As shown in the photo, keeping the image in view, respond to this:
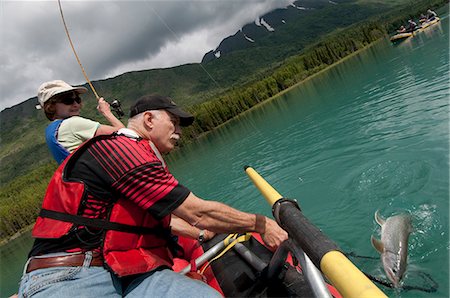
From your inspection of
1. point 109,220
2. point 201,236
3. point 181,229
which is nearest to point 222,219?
point 109,220

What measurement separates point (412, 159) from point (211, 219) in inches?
333

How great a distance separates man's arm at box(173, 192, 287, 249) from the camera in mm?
2521

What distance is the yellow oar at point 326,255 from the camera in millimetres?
1455

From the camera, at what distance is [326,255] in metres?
1.79

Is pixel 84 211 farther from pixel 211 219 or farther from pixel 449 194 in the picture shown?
pixel 449 194

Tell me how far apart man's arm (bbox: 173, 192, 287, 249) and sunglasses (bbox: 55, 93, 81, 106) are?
7.93 feet

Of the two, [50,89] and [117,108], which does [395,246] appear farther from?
[50,89]

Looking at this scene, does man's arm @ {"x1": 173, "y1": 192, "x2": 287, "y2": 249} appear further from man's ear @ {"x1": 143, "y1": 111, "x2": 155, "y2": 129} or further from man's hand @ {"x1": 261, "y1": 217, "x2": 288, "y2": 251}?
man's ear @ {"x1": 143, "y1": 111, "x2": 155, "y2": 129}

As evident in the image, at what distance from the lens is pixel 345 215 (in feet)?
25.6

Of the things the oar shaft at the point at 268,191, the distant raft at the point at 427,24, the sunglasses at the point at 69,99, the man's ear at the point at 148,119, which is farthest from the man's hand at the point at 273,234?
the distant raft at the point at 427,24

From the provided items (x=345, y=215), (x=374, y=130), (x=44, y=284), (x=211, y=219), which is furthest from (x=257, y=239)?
(x=374, y=130)

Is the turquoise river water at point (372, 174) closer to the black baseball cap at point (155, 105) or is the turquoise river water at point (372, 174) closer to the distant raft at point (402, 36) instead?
the black baseball cap at point (155, 105)

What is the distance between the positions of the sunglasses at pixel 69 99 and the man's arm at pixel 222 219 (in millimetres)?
2417

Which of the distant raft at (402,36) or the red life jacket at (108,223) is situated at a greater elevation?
the red life jacket at (108,223)
